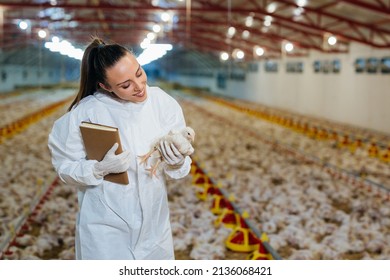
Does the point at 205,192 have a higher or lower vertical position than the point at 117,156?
lower

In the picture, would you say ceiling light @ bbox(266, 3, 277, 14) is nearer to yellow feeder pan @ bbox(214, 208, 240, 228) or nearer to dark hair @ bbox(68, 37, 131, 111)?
yellow feeder pan @ bbox(214, 208, 240, 228)

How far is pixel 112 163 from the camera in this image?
1730 mm

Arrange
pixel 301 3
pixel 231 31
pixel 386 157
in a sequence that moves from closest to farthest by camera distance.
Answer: pixel 386 157, pixel 301 3, pixel 231 31

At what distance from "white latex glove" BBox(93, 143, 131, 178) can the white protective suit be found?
0.06 m

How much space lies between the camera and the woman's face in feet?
5.90

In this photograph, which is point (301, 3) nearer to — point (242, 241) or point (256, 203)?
point (256, 203)

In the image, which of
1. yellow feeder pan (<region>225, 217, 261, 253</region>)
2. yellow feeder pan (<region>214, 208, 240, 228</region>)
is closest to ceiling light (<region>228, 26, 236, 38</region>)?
yellow feeder pan (<region>214, 208, 240, 228</region>)

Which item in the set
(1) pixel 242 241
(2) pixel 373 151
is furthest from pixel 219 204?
(2) pixel 373 151

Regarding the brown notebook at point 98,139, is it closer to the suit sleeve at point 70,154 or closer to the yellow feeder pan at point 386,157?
the suit sleeve at point 70,154

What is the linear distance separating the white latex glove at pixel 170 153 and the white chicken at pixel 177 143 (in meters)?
0.01

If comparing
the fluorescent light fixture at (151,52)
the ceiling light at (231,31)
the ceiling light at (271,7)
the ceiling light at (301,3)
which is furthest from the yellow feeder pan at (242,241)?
the ceiling light at (231,31)

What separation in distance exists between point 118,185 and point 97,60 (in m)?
0.46

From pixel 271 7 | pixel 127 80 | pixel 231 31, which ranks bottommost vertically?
pixel 127 80
